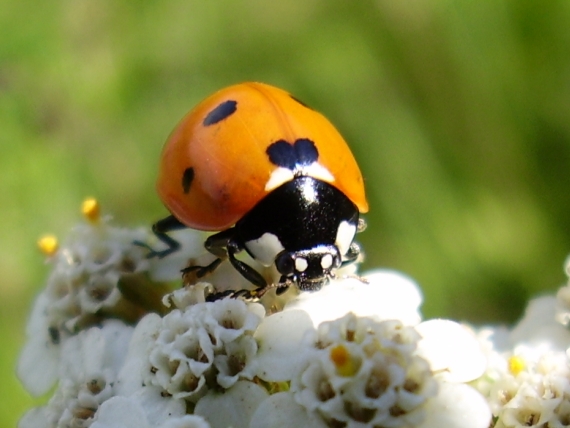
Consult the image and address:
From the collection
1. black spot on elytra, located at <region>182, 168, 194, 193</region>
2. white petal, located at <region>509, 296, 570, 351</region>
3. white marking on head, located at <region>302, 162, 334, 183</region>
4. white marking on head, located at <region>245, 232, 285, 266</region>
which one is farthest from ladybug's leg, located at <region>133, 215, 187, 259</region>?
white petal, located at <region>509, 296, 570, 351</region>

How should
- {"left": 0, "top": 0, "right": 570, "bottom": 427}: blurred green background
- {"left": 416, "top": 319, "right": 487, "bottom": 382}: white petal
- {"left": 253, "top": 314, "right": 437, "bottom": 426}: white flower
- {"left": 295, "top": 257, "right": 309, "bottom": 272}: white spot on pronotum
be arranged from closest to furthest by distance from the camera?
{"left": 253, "top": 314, "right": 437, "bottom": 426}: white flower → {"left": 416, "top": 319, "right": 487, "bottom": 382}: white petal → {"left": 295, "top": 257, "right": 309, "bottom": 272}: white spot on pronotum → {"left": 0, "top": 0, "right": 570, "bottom": 427}: blurred green background

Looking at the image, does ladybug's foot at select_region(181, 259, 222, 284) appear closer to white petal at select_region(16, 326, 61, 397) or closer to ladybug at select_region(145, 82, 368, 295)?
ladybug at select_region(145, 82, 368, 295)

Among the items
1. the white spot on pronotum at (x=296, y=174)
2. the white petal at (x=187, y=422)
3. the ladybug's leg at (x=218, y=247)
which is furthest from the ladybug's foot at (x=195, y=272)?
the white petal at (x=187, y=422)

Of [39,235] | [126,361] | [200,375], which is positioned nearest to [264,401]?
[200,375]

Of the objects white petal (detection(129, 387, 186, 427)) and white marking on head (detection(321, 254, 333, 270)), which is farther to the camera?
white marking on head (detection(321, 254, 333, 270))

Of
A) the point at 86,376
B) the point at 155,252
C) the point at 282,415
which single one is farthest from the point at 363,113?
the point at 282,415

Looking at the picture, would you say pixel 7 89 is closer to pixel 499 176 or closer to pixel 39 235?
pixel 39 235

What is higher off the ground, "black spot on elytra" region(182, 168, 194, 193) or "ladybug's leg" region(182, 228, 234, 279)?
"black spot on elytra" region(182, 168, 194, 193)

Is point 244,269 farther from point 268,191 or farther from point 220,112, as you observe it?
point 220,112
